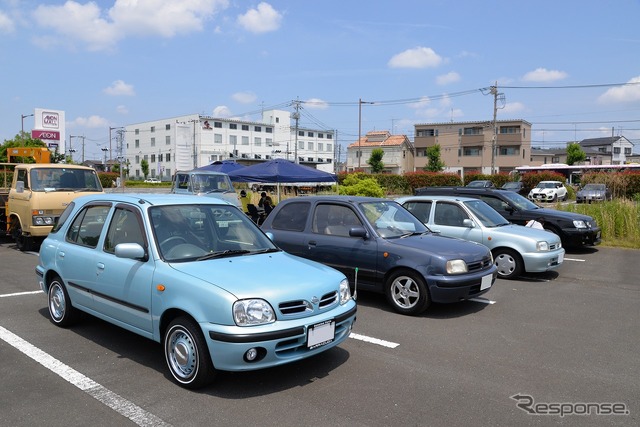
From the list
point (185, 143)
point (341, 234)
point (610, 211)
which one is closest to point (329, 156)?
point (185, 143)

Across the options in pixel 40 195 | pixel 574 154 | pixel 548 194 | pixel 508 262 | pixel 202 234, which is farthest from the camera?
pixel 574 154

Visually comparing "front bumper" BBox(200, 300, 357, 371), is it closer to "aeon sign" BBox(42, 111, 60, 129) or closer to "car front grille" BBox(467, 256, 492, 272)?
"car front grille" BBox(467, 256, 492, 272)

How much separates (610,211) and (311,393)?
1331 centimetres

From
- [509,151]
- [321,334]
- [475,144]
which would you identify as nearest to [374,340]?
[321,334]

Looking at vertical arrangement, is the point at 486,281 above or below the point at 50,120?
below

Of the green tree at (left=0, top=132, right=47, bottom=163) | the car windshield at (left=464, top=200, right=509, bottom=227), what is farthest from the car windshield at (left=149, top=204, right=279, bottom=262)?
the green tree at (left=0, top=132, right=47, bottom=163)

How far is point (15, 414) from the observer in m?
3.57

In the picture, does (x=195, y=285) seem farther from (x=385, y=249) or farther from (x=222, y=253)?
(x=385, y=249)

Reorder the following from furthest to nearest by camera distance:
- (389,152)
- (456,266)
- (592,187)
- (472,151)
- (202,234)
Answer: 1. (389,152)
2. (472,151)
3. (592,187)
4. (456,266)
5. (202,234)

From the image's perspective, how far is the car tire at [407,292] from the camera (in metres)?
6.27

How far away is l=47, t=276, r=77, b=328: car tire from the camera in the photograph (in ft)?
18.0

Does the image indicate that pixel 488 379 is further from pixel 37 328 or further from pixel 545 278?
pixel 545 278

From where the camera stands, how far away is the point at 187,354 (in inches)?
157

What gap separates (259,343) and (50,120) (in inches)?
1736
